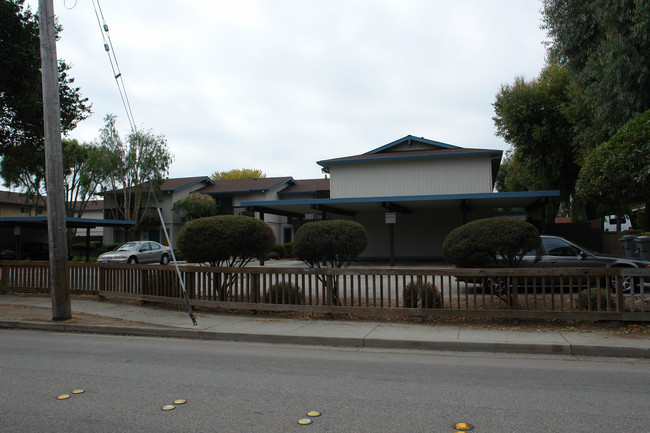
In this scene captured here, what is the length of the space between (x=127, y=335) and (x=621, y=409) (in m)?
8.13

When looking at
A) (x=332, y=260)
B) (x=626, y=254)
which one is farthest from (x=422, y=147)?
(x=332, y=260)

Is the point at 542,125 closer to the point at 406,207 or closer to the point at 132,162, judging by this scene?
the point at 406,207

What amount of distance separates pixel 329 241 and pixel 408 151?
18.5m

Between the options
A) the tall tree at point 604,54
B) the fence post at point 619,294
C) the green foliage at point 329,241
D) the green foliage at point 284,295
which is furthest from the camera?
the tall tree at point 604,54

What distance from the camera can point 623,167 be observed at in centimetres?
868

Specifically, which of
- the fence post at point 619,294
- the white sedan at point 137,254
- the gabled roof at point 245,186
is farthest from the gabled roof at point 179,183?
the fence post at point 619,294

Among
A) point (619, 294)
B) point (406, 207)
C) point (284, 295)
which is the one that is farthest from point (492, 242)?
point (406, 207)

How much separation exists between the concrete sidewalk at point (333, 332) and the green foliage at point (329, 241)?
1517 mm

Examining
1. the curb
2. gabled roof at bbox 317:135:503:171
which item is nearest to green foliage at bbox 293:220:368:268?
the curb

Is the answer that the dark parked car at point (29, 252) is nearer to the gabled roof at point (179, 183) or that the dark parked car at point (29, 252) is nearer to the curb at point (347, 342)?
the gabled roof at point (179, 183)

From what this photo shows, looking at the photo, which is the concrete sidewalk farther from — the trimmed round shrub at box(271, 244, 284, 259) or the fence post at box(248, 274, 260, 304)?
the trimmed round shrub at box(271, 244, 284, 259)

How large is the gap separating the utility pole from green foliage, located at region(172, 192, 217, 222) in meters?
25.7

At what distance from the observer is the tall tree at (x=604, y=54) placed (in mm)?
15602

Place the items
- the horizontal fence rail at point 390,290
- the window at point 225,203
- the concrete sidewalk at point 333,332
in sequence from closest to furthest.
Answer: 1. the concrete sidewalk at point 333,332
2. the horizontal fence rail at point 390,290
3. the window at point 225,203
